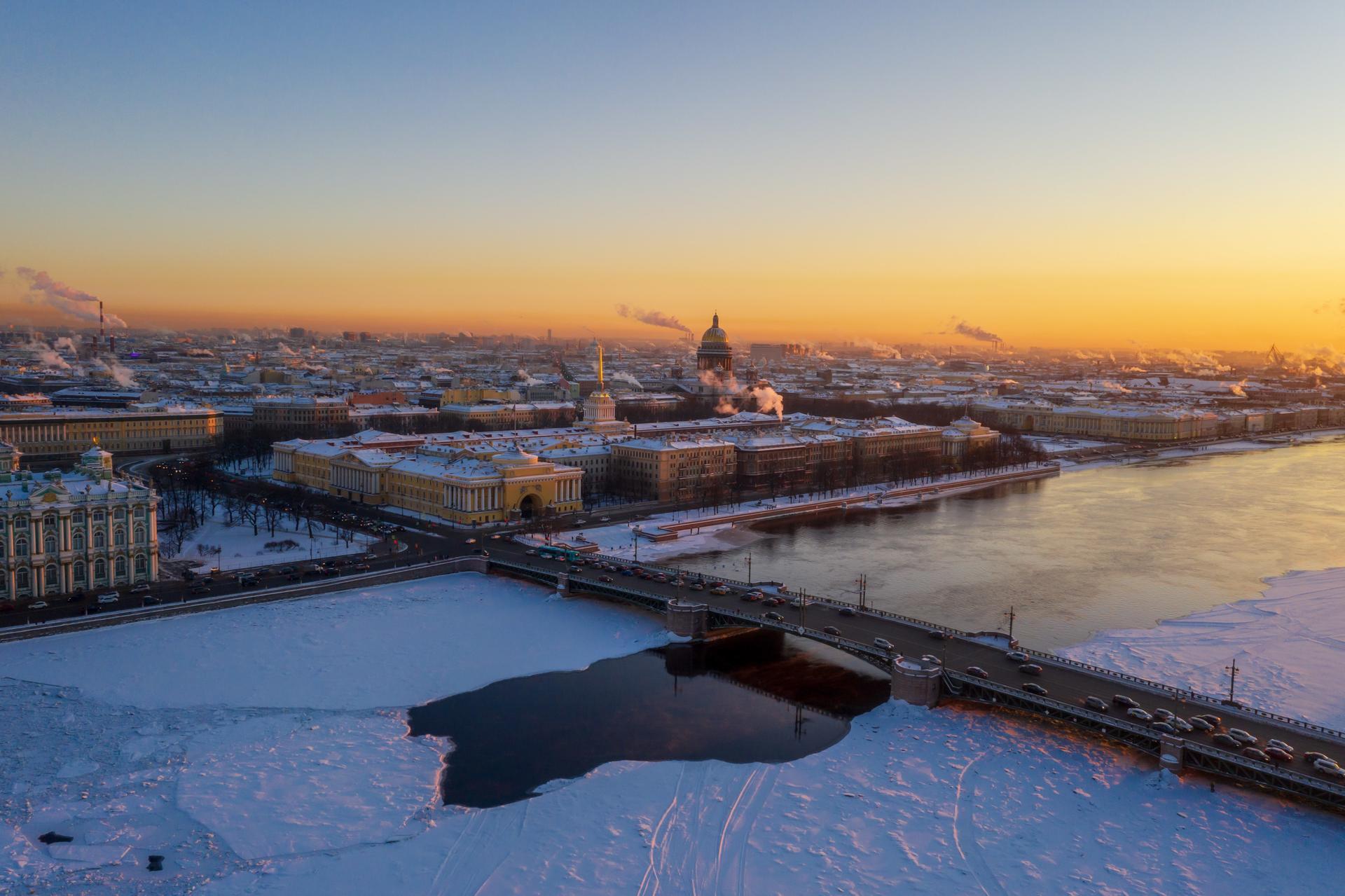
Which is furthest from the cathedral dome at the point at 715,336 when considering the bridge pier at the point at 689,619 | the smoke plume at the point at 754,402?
the bridge pier at the point at 689,619

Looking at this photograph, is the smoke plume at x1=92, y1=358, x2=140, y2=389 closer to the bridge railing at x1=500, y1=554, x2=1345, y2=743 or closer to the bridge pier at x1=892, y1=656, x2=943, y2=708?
the bridge railing at x1=500, y1=554, x2=1345, y2=743

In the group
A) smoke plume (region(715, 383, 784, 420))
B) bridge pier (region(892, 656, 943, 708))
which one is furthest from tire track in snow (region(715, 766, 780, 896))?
smoke plume (region(715, 383, 784, 420))

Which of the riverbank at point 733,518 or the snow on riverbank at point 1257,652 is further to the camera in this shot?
the riverbank at point 733,518

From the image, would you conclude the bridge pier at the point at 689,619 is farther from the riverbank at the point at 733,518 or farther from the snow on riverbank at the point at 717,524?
the snow on riverbank at the point at 717,524

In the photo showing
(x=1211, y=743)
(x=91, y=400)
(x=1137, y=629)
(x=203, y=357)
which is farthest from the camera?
(x=203, y=357)

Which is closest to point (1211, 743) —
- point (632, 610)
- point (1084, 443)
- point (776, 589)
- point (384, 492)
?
point (776, 589)

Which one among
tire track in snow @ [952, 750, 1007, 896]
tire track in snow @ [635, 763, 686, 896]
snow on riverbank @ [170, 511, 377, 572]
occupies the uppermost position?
snow on riverbank @ [170, 511, 377, 572]

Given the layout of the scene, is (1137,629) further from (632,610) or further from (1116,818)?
(632,610)
